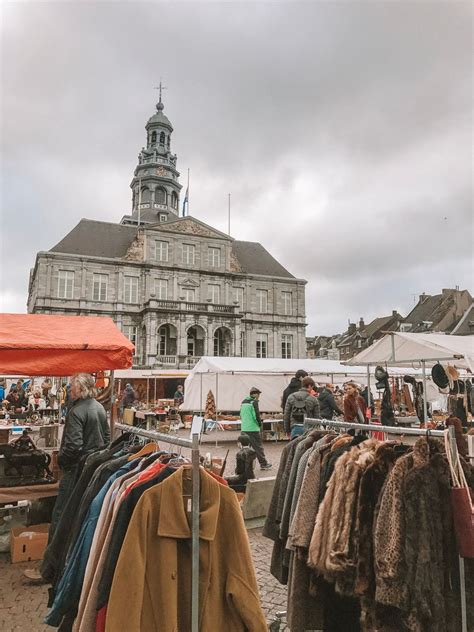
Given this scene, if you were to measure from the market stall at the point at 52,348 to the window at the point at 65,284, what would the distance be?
1344 inches

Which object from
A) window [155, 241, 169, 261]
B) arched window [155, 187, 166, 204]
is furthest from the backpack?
arched window [155, 187, 166, 204]

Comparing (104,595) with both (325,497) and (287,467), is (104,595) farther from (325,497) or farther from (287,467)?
(287,467)

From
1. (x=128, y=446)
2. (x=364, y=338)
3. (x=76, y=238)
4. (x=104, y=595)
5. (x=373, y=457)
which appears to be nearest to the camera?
(x=104, y=595)

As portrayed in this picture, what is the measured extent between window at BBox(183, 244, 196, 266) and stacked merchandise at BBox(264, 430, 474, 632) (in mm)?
39948

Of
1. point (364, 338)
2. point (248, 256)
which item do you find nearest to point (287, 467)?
point (248, 256)

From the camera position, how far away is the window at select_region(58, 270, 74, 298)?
3772cm

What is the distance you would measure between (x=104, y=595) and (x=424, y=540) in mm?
1667

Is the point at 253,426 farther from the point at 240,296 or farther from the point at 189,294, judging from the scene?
the point at 240,296

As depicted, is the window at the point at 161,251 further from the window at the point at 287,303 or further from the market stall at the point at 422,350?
the market stall at the point at 422,350

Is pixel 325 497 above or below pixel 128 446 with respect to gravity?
below

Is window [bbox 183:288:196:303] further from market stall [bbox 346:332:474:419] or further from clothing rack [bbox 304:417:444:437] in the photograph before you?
clothing rack [bbox 304:417:444:437]

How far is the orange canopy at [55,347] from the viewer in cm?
509

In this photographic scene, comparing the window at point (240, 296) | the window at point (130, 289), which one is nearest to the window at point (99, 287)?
the window at point (130, 289)

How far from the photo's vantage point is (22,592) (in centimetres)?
433
